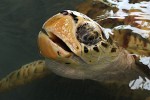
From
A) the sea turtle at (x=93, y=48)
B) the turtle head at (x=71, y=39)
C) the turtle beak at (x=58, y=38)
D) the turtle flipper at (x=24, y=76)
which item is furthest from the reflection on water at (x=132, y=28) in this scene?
the turtle flipper at (x=24, y=76)

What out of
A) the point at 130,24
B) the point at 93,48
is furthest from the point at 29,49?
the point at 93,48

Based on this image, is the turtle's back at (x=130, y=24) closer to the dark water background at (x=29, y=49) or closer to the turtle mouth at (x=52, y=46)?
the dark water background at (x=29, y=49)

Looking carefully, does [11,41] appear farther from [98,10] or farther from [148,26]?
[148,26]

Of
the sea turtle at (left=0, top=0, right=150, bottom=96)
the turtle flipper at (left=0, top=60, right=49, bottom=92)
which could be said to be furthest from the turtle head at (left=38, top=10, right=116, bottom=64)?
the turtle flipper at (left=0, top=60, right=49, bottom=92)

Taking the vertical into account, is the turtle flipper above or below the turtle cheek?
below

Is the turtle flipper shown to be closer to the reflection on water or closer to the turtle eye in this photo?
the reflection on water

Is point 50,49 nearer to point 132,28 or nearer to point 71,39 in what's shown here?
point 71,39
